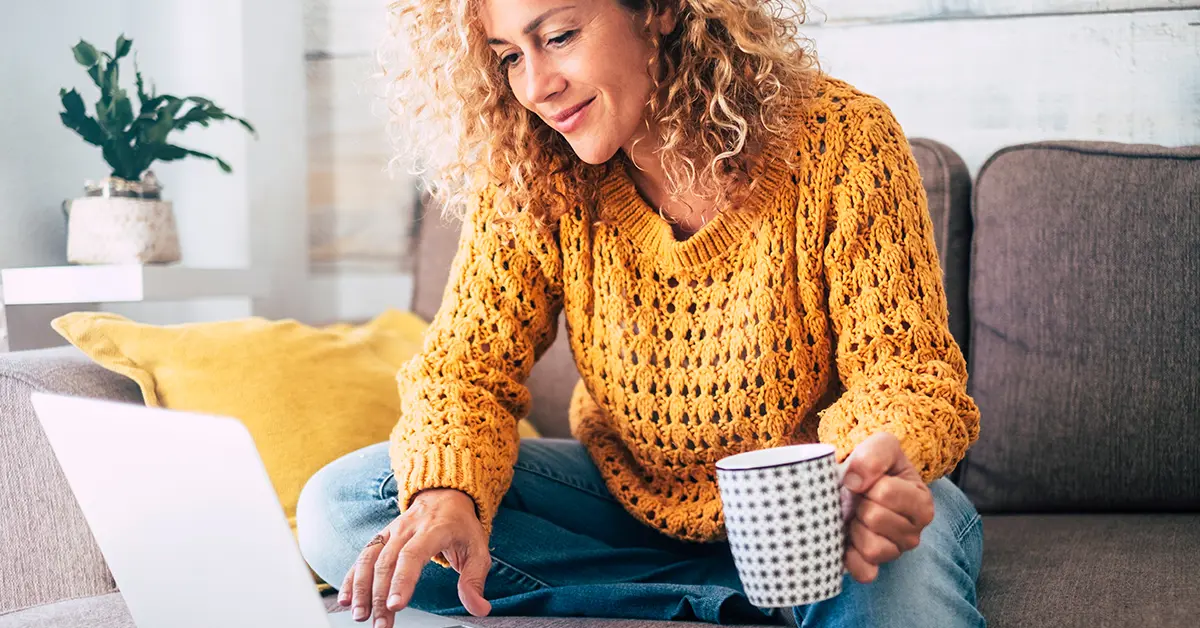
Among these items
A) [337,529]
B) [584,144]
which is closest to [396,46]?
[584,144]

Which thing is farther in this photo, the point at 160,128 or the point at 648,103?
the point at 160,128

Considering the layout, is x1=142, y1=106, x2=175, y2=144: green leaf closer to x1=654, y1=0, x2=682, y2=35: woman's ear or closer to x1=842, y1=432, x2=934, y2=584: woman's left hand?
x1=654, y1=0, x2=682, y2=35: woman's ear

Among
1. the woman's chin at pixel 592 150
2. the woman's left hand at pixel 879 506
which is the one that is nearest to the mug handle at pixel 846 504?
the woman's left hand at pixel 879 506

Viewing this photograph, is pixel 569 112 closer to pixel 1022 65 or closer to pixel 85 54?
pixel 85 54

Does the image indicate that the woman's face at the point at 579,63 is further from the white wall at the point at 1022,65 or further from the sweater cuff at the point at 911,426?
the white wall at the point at 1022,65

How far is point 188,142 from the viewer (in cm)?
190

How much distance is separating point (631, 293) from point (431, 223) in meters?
0.74

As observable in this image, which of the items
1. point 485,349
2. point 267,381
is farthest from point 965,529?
point 267,381

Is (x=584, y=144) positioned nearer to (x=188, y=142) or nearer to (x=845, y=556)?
(x=845, y=556)

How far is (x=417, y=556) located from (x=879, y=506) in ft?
1.23

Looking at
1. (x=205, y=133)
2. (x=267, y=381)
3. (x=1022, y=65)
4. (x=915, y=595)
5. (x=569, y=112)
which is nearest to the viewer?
(x=915, y=595)

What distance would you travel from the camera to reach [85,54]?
56.8 inches

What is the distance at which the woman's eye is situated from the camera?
101 centimetres

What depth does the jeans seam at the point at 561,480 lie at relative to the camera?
1166 mm
